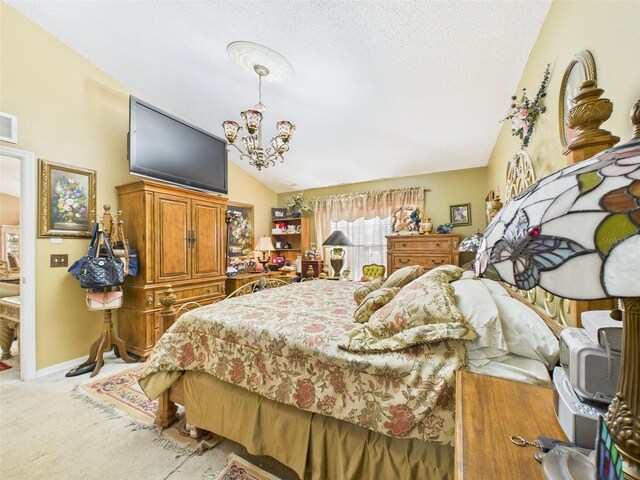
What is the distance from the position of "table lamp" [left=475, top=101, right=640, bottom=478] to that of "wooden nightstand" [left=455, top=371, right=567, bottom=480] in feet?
0.60

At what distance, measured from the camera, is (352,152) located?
13.2ft

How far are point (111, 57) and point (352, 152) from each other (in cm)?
309

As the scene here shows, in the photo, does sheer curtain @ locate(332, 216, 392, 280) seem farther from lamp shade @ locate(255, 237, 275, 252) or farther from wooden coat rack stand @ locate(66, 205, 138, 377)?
wooden coat rack stand @ locate(66, 205, 138, 377)

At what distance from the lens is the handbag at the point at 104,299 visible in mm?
2687

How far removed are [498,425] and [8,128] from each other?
4.08 metres

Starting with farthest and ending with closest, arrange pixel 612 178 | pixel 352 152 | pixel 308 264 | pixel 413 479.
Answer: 1. pixel 308 264
2. pixel 352 152
3. pixel 413 479
4. pixel 612 178

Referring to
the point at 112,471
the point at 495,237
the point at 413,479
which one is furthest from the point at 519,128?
the point at 112,471

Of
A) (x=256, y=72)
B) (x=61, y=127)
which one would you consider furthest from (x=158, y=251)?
(x=256, y=72)

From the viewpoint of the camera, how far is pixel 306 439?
4.29 feet

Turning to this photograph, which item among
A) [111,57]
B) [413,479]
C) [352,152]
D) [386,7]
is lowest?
[413,479]

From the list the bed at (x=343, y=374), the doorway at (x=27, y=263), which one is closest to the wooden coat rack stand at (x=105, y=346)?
the doorway at (x=27, y=263)

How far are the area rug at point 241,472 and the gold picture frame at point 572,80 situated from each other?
2.27 meters

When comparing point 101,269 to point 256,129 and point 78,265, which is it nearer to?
point 78,265

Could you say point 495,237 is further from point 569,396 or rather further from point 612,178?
point 569,396
